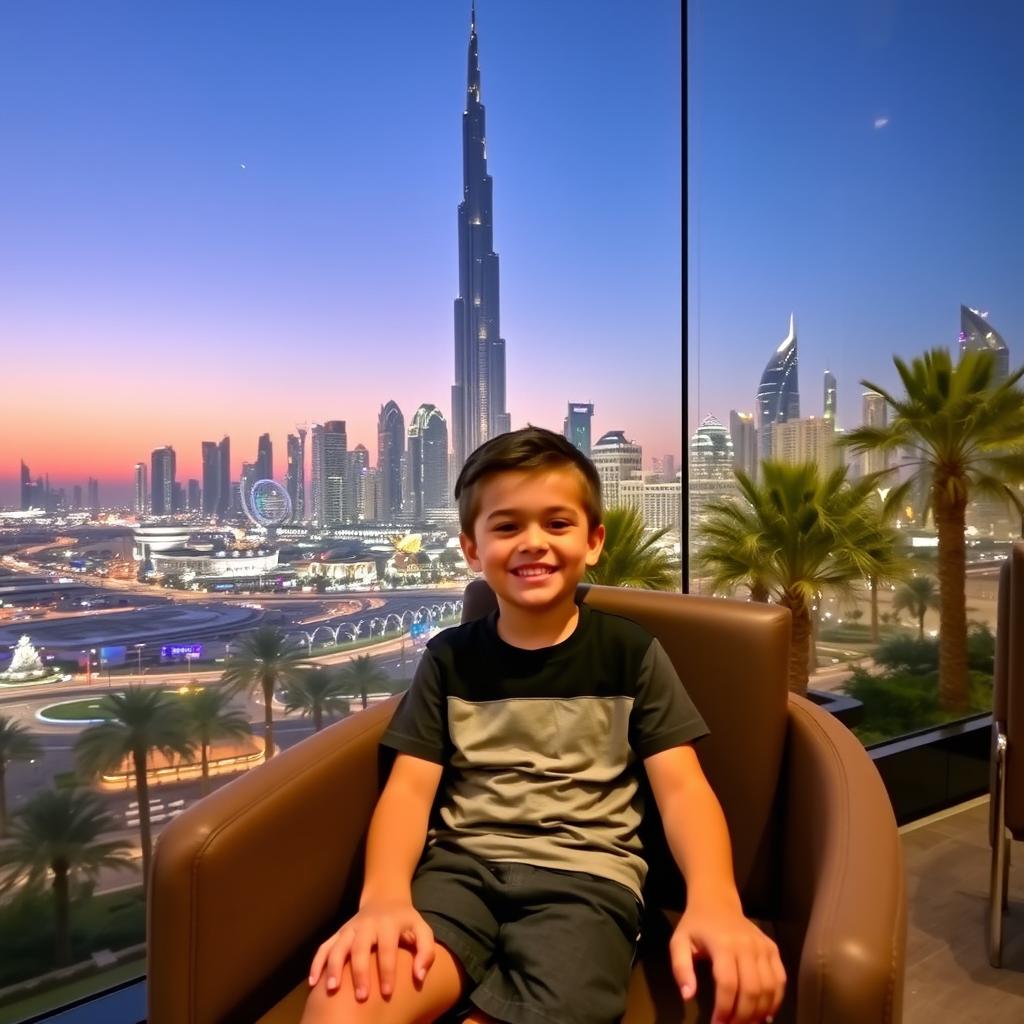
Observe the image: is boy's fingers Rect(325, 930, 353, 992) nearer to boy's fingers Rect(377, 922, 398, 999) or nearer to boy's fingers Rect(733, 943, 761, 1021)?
boy's fingers Rect(377, 922, 398, 999)

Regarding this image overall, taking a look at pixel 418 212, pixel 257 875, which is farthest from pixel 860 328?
pixel 257 875

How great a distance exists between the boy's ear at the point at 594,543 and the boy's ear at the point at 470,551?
0.19 m

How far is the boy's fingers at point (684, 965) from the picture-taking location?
2.76 ft

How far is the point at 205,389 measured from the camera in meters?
1.97

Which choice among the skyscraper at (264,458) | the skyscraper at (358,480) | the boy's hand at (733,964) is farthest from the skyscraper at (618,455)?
the boy's hand at (733,964)

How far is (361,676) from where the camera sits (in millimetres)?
2061

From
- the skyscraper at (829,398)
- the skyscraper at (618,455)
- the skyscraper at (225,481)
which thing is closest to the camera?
the skyscraper at (225,481)

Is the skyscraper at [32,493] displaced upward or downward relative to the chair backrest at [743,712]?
upward

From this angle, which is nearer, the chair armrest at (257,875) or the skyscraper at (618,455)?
the chair armrest at (257,875)

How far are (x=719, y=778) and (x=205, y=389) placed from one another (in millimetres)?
1589

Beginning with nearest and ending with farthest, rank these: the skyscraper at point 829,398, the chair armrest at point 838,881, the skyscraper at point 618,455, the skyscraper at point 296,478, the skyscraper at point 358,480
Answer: the chair armrest at point 838,881 < the skyscraper at point 296,478 < the skyscraper at point 358,480 < the skyscraper at point 618,455 < the skyscraper at point 829,398

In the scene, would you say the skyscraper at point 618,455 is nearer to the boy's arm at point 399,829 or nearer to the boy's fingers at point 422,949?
the boy's arm at point 399,829

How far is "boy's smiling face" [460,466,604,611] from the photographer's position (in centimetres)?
116

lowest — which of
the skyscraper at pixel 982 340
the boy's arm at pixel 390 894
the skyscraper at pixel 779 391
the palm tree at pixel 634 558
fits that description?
the boy's arm at pixel 390 894
